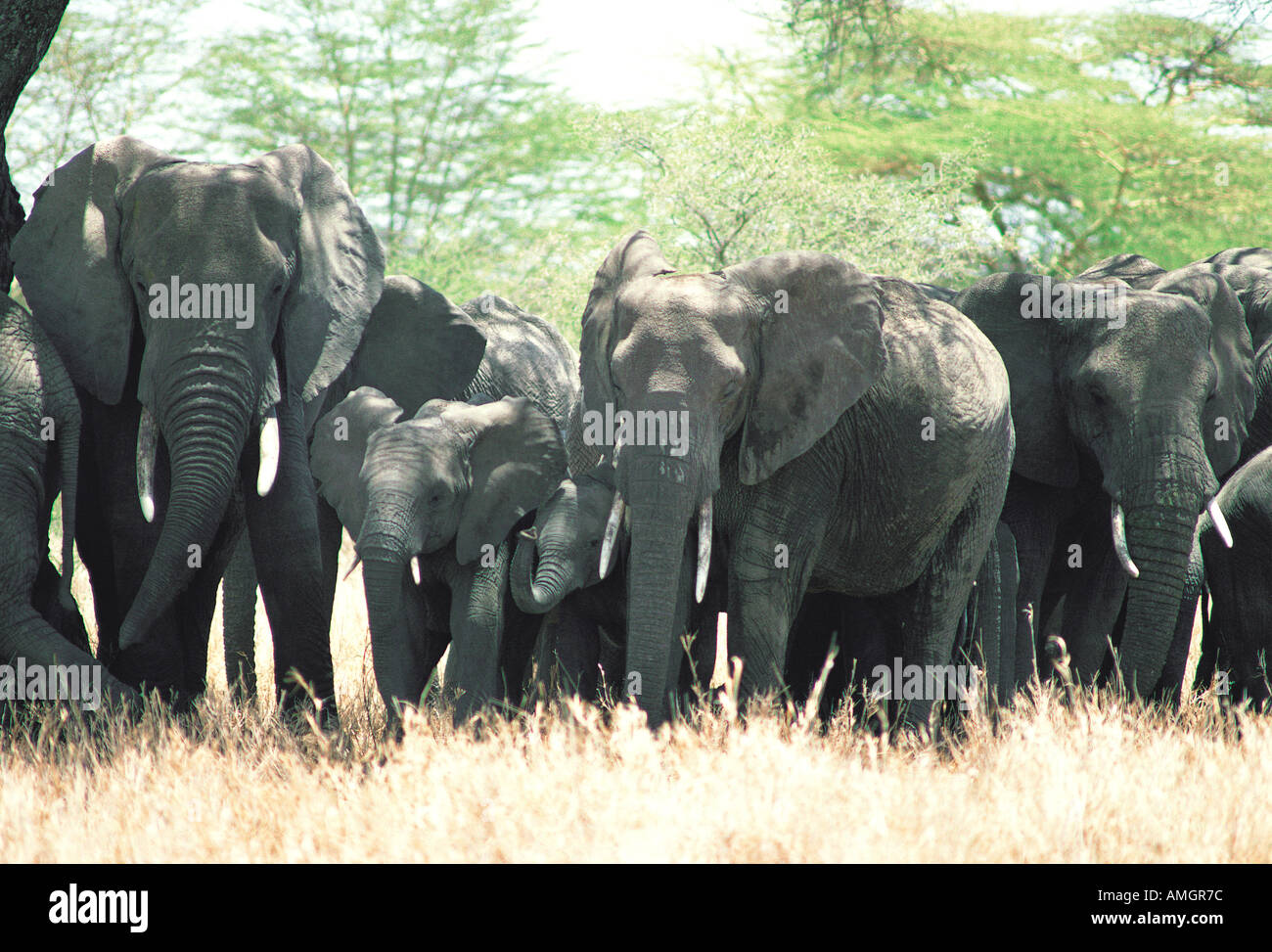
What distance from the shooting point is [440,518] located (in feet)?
22.9

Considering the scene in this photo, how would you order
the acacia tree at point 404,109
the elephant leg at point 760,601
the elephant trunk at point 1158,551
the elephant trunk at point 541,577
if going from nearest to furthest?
the elephant leg at point 760,601 < the elephant trunk at point 541,577 < the elephant trunk at point 1158,551 < the acacia tree at point 404,109

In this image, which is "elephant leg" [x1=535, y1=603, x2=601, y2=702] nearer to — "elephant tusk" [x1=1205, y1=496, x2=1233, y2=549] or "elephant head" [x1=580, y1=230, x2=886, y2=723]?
"elephant head" [x1=580, y1=230, x2=886, y2=723]

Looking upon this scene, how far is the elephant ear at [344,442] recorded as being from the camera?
734 centimetres

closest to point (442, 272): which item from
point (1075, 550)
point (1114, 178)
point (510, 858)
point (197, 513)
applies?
point (1114, 178)

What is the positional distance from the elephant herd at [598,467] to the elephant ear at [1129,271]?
1126 mm

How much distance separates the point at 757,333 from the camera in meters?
6.20

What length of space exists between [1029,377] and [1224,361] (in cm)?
117

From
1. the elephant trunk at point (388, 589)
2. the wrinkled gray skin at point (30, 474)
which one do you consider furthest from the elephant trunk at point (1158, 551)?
the wrinkled gray skin at point (30, 474)

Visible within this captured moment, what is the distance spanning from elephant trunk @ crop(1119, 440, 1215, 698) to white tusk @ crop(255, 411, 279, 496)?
164 inches

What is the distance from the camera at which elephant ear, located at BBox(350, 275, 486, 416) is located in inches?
331

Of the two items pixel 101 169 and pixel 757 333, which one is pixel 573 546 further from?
pixel 101 169

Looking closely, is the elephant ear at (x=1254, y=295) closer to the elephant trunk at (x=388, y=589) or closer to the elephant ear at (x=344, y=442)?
the elephant ear at (x=344, y=442)

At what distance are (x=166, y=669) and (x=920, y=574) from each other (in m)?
3.47

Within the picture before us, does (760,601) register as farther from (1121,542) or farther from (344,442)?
(344,442)
